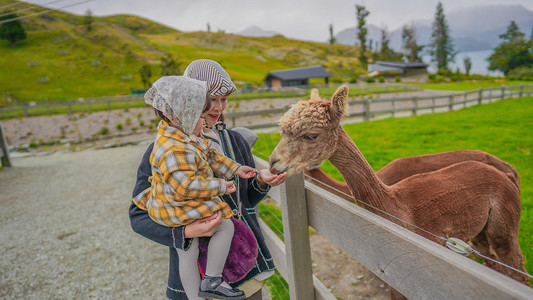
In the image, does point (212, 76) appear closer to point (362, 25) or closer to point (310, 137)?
point (310, 137)

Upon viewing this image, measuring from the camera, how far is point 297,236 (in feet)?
6.59

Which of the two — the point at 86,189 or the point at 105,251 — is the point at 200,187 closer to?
the point at 105,251

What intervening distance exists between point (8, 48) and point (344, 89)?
247 feet

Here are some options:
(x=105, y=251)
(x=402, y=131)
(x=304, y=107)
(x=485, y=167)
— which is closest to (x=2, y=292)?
(x=105, y=251)

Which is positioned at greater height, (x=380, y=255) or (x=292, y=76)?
(x=292, y=76)

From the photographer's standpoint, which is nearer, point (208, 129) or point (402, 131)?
point (208, 129)

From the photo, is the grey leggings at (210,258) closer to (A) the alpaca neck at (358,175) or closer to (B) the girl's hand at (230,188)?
(B) the girl's hand at (230,188)

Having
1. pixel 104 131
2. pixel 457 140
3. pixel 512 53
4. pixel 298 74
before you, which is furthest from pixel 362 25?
pixel 298 74

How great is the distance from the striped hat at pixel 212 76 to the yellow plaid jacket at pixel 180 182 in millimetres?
318

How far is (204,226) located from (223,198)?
35 centimetres

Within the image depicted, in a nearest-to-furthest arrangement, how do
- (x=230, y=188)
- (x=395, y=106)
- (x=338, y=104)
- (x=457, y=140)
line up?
(x=230, y=188)
(x=338, y=104)
(x=457, y=140)
(x=395, y=106)

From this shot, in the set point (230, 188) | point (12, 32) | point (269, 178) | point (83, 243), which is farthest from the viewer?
point (12, 32)

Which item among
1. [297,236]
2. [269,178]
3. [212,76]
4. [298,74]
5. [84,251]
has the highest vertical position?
[298,74]

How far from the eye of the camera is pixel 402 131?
8430 millimetres
